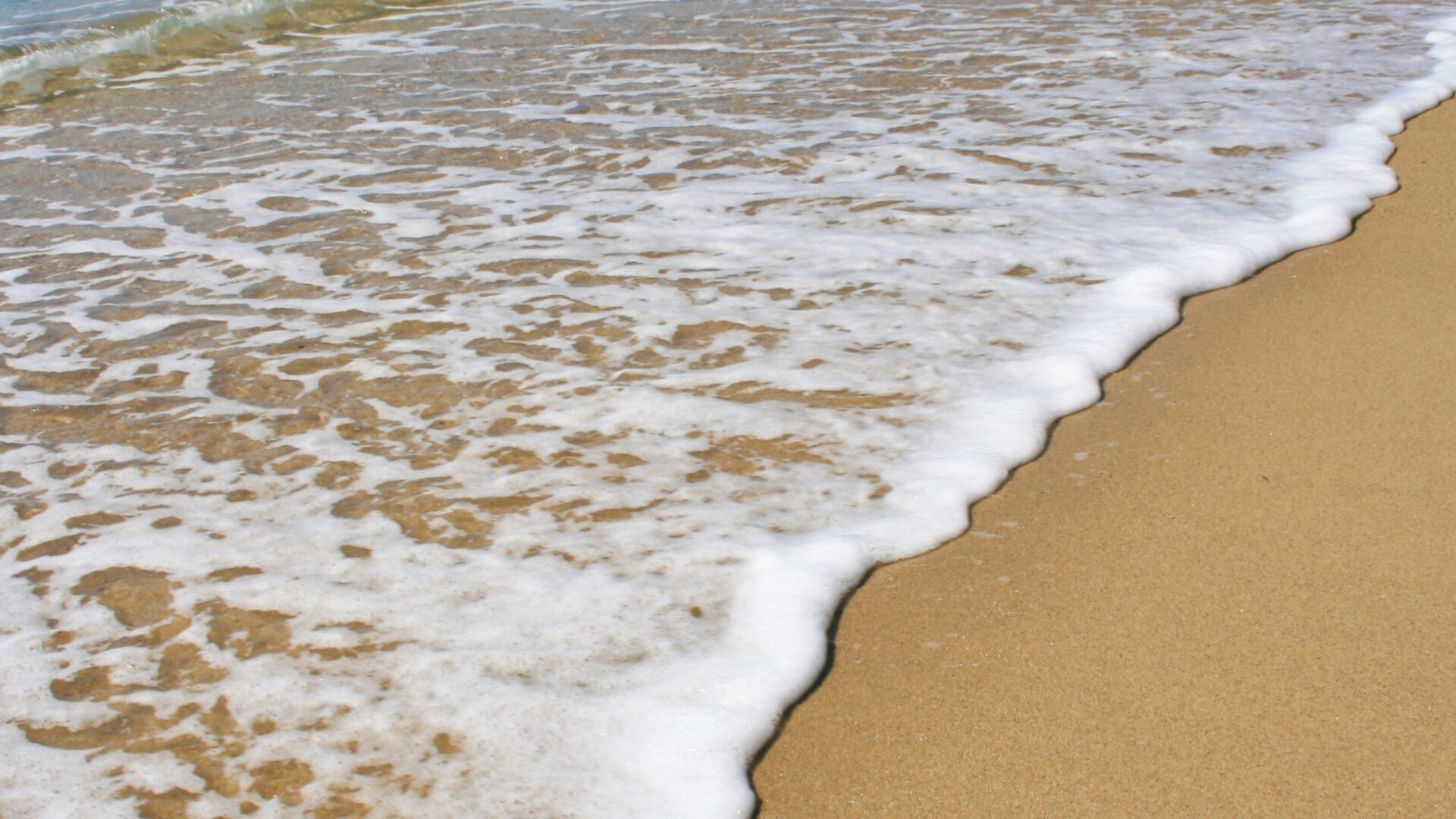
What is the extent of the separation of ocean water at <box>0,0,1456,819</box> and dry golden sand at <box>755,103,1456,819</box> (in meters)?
0.11

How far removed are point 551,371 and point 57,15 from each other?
28.4 feet

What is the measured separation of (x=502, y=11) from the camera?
1002 cm

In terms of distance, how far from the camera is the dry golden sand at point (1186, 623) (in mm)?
1964

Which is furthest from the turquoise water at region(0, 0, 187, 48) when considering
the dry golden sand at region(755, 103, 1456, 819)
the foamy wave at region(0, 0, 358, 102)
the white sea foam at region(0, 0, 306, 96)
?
the dry golden sand at region(755, 103, 1456, 819)

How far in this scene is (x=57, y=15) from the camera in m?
10.0

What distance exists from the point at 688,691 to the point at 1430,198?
3577 mm

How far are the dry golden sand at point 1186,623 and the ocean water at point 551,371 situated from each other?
0.11 m

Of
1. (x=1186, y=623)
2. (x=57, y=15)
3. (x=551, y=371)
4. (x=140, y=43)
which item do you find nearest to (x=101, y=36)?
(x=140, y=43)

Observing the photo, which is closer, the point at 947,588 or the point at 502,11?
the point at 947,588

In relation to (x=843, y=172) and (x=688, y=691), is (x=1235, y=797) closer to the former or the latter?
(x=688, y=691)

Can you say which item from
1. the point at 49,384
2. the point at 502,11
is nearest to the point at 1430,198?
the point at 49,384

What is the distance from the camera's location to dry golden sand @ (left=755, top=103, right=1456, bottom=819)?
77.3 inches

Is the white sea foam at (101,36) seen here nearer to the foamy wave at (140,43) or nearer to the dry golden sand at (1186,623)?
the foamy wave at (140,43)

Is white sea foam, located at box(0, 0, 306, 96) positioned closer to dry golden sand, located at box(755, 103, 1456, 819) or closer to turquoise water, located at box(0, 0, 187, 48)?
turquoise water, located at box(0, 0, 187, 48)
